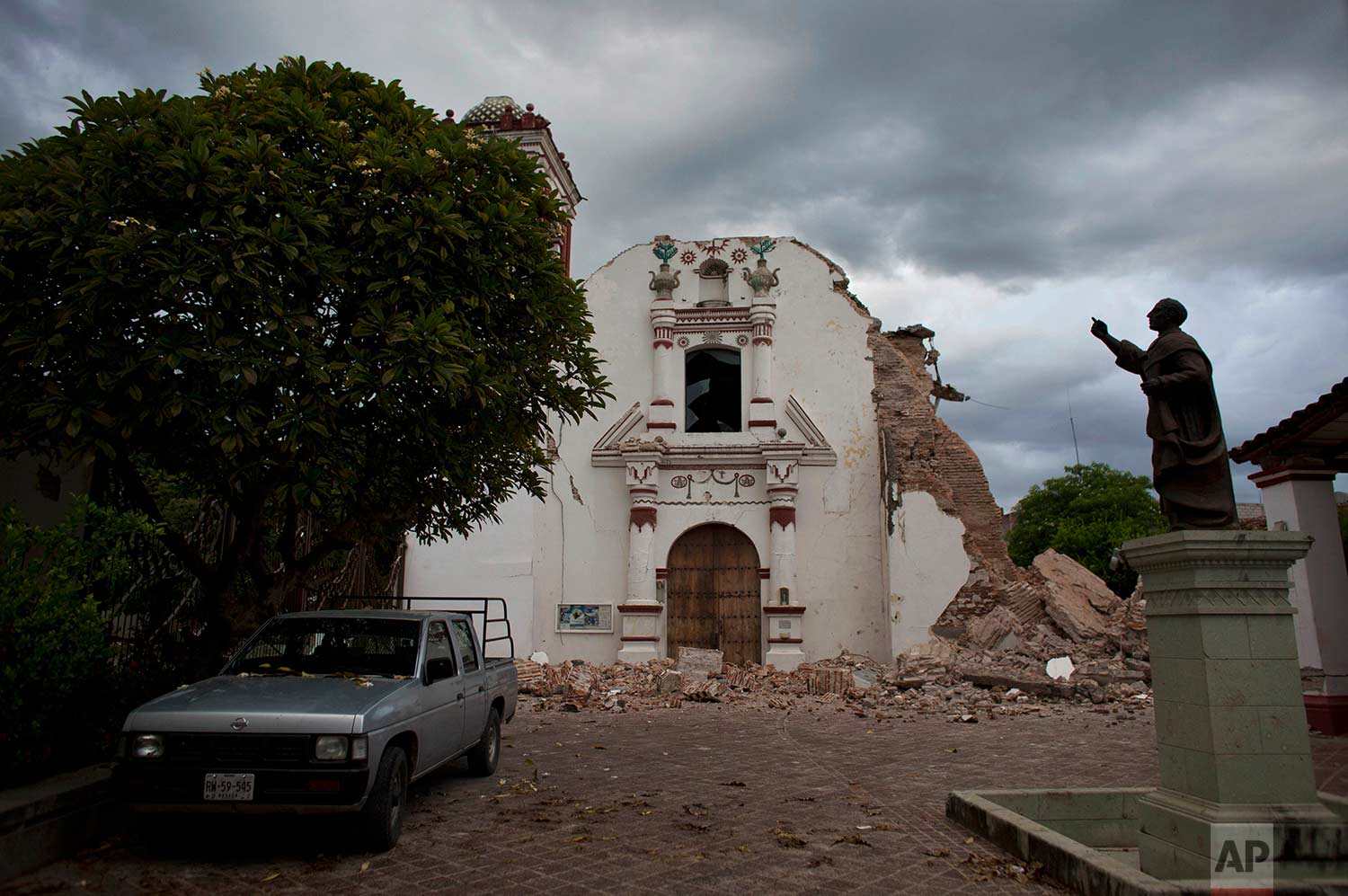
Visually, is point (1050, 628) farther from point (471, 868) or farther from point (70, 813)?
point (70, 813)

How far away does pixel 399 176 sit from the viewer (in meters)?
6.65

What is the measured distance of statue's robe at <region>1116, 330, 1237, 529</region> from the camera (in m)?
4.81

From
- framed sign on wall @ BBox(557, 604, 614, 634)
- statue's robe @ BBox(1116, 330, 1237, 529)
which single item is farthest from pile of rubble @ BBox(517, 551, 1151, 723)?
statue's robe @ BBox(1116, 330, 1237, 529)

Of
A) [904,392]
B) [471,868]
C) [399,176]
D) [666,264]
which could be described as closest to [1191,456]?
[471,868]

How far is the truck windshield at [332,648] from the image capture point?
6.23m

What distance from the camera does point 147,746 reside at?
5.00 m

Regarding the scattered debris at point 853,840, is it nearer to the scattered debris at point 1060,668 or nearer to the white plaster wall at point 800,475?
the scattered debris at point 1060,668

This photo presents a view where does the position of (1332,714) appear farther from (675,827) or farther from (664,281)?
(664,281)

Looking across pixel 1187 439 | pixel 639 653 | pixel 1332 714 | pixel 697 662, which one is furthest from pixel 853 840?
pixel 639 653

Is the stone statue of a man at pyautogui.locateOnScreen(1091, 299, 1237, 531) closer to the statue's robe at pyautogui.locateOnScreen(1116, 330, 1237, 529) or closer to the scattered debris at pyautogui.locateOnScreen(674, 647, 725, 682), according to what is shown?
the statue's robe at pyautogui.locateOnScreen(1116, 330, 1237, 529)

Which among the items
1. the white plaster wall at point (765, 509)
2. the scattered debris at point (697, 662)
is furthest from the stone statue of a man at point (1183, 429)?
the white plaster wall at point (765, 509)

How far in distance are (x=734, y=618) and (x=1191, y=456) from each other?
40.7ft

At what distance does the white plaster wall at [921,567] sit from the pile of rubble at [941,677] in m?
0.44

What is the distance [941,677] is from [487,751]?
9160 millimetres
